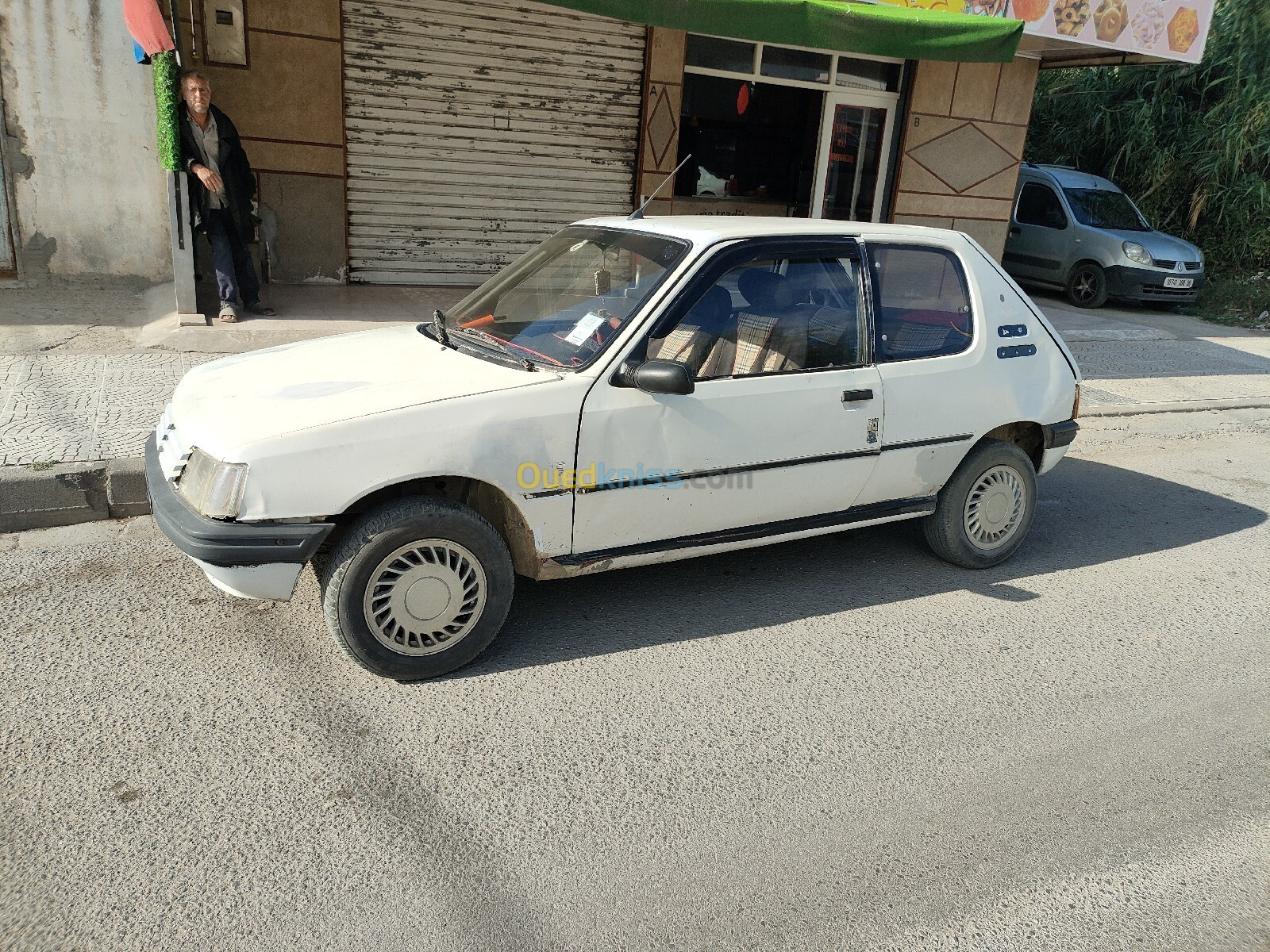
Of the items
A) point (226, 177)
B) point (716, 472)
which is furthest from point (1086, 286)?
point (716, 472)

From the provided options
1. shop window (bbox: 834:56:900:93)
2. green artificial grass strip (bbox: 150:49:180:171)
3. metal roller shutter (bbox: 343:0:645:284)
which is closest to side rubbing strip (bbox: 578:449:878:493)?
green artificial grass strip (bbox: 150:49:180:171)

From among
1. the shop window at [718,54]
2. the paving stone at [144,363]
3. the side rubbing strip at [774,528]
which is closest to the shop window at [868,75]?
the shop window at [718,54]

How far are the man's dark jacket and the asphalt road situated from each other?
3824 millimetres

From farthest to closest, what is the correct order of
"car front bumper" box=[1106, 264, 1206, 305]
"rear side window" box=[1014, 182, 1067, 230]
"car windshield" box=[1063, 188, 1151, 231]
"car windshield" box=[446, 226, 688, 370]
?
"rear side window" box=[1014, 182, 1067, 230], "car windshield" box=[1063, 188, 1151, 231], "car front bumper" box=[1106, 264, 1206, 305], "car windshield" box=[446, 226, 688, 370]

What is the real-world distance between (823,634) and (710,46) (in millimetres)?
8957

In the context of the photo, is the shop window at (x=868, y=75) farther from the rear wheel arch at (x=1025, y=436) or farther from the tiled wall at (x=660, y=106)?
the rear wheel arch at (x=1025, y=436)

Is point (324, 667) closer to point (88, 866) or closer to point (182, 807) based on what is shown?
point (182, 807)

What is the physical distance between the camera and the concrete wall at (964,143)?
12.1 metres

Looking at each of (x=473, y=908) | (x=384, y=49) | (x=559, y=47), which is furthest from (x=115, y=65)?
(x=473, y=908)

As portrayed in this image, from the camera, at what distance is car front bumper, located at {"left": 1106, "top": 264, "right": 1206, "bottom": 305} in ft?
43.9

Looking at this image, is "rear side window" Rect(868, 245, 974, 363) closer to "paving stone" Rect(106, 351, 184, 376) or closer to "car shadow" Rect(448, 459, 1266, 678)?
"car shadow" Rect(448, 459, 1266, 678)

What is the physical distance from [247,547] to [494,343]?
1.32 metres

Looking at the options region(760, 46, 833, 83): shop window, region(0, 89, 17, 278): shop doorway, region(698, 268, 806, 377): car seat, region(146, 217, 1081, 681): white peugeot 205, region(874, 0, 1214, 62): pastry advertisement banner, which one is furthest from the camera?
region(760, 46, 833, 83): shop window

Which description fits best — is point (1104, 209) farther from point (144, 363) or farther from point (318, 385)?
point (318, 385)
